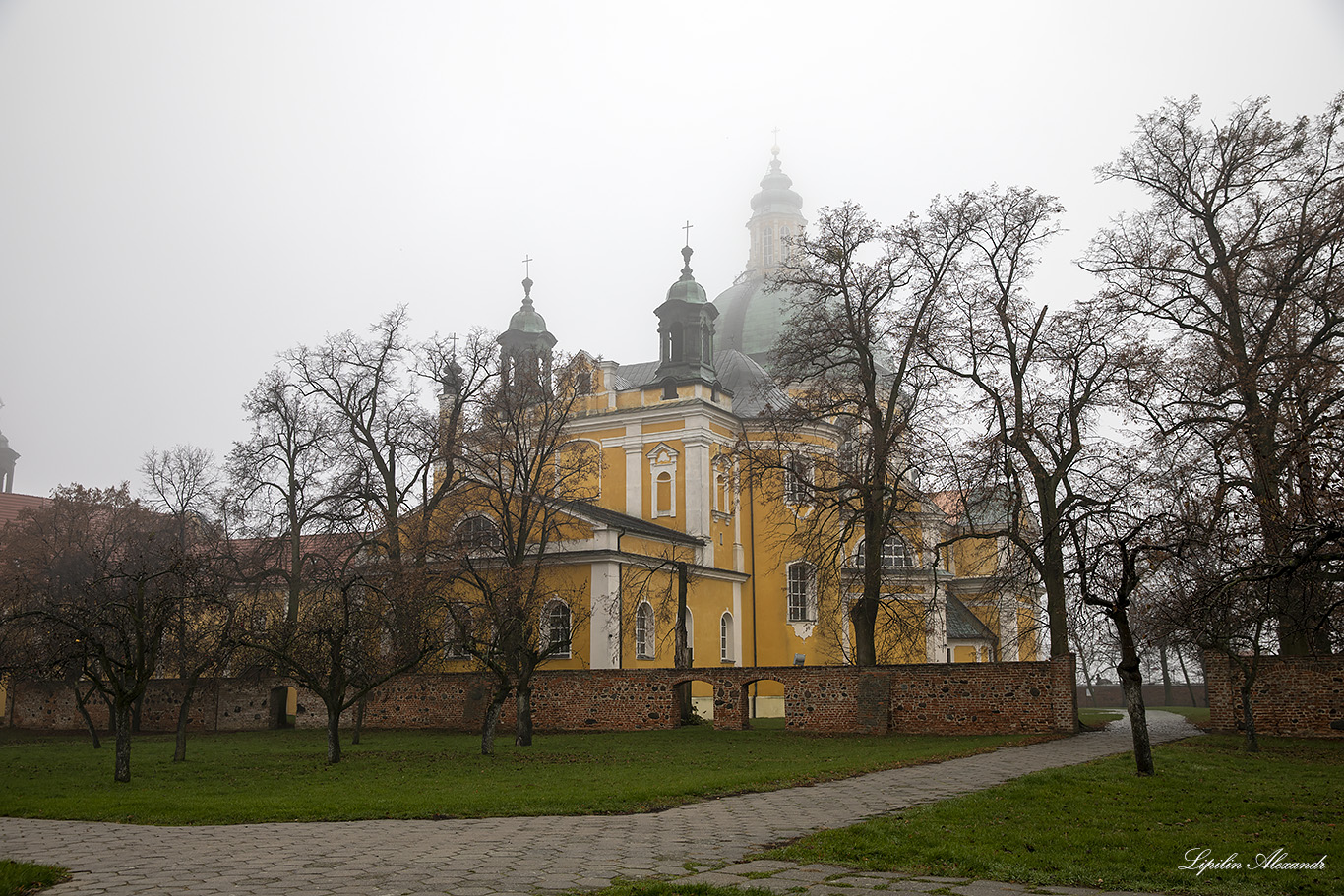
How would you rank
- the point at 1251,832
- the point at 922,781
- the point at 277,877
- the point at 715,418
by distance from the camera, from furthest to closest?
the point at 715,418 → the point at 922,781 → the point at 1251,832 → the point at 277,877

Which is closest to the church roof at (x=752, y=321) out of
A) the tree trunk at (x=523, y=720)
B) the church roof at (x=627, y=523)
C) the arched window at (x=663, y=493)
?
the arched window at (x=663, y=493)

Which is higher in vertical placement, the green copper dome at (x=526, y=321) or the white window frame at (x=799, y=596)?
the green copper dome at (x=526, y=321)

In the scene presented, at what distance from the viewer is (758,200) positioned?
66.2 m

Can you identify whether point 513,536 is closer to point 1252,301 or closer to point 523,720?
point 523,720

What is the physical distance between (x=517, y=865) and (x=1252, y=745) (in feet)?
51.3

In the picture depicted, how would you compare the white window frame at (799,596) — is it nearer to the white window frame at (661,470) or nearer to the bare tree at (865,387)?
the white window frame at (661,470)

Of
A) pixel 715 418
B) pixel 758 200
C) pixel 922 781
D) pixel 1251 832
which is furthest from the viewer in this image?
pixel 758 200

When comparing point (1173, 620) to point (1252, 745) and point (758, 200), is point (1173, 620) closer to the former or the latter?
point (1252, 745)

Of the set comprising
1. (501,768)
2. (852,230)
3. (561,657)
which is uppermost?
(852,230)

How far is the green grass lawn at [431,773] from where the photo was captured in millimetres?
12242

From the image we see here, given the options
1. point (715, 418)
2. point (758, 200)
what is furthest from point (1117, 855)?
point (758, 200)

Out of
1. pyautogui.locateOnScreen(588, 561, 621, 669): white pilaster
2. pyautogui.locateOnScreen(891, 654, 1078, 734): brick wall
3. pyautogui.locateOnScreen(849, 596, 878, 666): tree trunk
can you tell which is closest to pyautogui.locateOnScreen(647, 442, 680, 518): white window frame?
pyautogui.locateOnScreen(588, 561, 621, 669): white pilaster

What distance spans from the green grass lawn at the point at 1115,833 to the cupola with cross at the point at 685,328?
29.8 meters

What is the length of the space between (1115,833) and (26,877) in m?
8.44
